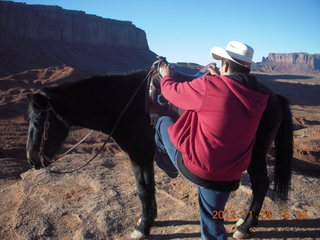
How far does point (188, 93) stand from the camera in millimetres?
1847

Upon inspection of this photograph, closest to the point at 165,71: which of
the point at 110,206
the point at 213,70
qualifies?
the point at 213,70

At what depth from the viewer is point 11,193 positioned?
4406 mm

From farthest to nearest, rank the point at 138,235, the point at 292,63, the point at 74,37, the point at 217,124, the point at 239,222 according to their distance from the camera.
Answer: the point at 292,63 < the point at 74,37 < the point at 239,222 < the point at 138,235 < the point at 217,124

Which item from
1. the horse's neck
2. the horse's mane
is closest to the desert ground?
the horse's neck

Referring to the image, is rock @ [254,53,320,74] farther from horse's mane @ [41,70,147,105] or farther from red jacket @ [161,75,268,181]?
red jacket @ [161,75,268,181]

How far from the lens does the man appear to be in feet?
5.72

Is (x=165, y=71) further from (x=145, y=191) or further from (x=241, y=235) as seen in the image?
(x=241, y=235)

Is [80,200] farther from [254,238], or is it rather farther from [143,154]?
[254,238]

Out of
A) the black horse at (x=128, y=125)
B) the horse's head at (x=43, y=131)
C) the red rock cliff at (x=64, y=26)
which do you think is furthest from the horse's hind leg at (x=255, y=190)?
the red rock cliff at (x=64, y=26)

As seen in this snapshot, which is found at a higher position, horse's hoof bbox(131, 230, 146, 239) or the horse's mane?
the horse's mane

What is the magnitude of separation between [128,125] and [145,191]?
2.69 feet

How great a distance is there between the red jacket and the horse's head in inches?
56.1

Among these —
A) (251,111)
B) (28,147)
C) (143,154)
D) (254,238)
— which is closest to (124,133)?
(143,154)

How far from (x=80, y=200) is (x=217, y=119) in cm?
295
